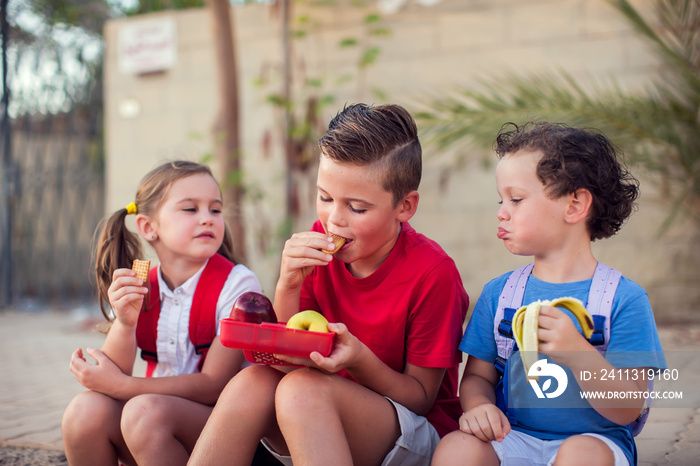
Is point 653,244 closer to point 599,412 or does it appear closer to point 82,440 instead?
point 599,412

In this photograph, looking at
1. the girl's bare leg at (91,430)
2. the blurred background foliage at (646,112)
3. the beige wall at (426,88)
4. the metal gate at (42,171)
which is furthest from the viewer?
the metal gate at (42,171)

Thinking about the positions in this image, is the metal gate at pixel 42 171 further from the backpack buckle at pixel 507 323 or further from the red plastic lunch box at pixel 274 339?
the backpack buckle at pixel 507 323

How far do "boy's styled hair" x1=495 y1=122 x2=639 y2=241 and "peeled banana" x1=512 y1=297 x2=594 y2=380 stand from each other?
34cm

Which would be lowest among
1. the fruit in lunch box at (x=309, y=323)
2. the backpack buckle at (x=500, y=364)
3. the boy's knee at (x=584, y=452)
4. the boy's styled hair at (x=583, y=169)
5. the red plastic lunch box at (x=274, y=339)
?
the boy's knee at (x=584, y=452)

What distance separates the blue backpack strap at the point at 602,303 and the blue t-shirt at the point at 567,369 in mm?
14

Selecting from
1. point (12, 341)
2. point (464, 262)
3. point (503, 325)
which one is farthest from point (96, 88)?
point (503, 325)

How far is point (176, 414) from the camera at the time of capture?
6.62 ft

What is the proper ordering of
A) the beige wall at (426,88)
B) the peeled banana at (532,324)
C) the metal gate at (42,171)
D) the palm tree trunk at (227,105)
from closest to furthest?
the peeled banana at (532,324), the beige wall at (426,88), the palm tree trunk at (227,105), the metal gate at (42,171)

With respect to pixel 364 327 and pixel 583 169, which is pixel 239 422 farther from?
pixel 583 169

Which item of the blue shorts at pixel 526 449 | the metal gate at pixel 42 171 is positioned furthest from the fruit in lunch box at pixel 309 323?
the metal gate at pixel 42 171

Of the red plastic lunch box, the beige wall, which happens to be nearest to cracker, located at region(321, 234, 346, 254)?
the red plastic lunch box

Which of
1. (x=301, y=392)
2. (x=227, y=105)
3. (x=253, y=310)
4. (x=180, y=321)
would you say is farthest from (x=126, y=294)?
(x=227, y=105)

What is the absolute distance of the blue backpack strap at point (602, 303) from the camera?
1710 millimetres

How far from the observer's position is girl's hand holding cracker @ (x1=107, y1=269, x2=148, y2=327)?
2.10 metres
